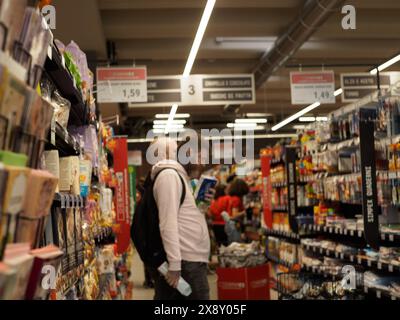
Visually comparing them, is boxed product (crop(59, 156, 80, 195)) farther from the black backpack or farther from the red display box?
the red display box

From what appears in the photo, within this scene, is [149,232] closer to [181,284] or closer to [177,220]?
[177,220]

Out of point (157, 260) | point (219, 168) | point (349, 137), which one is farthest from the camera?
point (219, 168)

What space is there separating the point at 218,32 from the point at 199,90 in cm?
114

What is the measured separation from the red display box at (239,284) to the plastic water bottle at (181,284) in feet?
9.18

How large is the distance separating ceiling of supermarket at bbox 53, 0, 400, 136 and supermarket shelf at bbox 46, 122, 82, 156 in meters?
3.53

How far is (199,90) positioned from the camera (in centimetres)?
950

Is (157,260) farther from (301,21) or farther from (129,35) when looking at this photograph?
(129,35)

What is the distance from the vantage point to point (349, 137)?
549 centimetres

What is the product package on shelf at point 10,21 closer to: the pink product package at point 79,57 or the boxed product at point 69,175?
the boxed product at point 69,175

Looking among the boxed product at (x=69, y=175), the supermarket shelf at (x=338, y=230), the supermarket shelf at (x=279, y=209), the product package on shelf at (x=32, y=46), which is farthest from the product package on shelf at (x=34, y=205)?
the supermarket shelf at (x=279, y=209)

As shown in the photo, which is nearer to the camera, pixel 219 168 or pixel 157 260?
pixel 157 260
